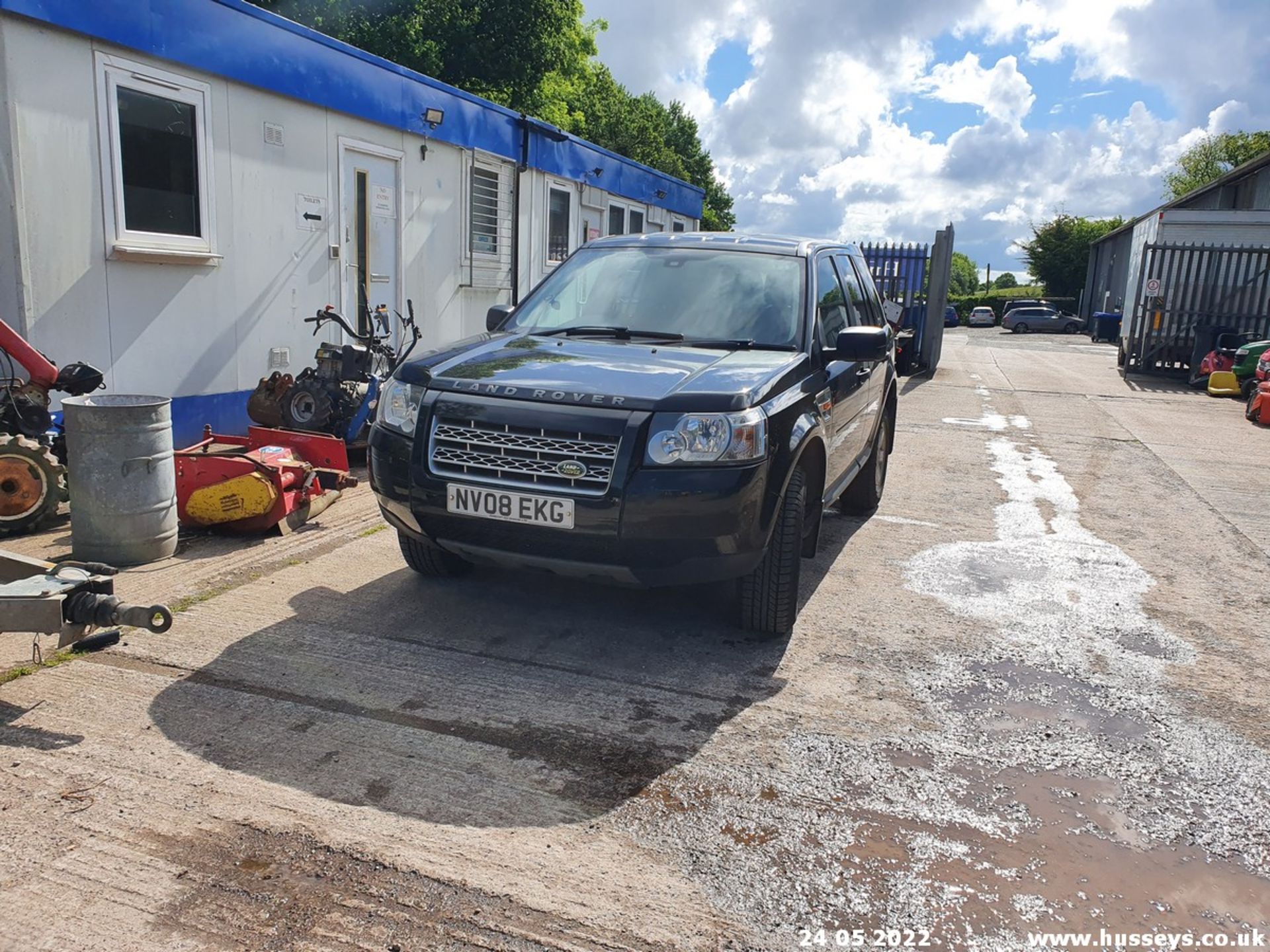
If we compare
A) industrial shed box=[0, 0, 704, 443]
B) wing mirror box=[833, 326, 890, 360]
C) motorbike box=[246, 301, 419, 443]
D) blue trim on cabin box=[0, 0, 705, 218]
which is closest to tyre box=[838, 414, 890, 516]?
wing mirror box=[833, 326, 890, 360]

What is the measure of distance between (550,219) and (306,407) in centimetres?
686

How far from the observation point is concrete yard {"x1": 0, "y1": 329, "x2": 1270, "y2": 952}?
251 cm

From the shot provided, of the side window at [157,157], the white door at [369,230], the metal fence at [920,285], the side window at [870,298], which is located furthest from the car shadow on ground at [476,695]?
the metal fence at [920,285]

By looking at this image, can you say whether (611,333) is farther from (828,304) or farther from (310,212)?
(310,212)

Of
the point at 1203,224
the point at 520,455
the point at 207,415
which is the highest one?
the point at 1203,224

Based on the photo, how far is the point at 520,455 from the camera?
3883mm

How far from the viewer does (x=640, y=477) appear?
12.2ft

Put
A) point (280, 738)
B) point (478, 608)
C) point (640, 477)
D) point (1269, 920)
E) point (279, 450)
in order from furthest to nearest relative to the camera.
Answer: point (279, 450), point (478, 608), point (640, 477), point (280, 738), point (1269, 920)

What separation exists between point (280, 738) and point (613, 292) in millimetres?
2925

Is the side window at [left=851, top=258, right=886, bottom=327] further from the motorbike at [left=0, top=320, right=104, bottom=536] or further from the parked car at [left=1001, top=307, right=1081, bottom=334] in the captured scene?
the parked car at [left=1001, top=307, right=1081, bottom=334]

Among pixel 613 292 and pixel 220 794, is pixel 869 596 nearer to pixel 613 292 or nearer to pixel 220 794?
pixel 613 292

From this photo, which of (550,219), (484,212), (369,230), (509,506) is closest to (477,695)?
(509,506)

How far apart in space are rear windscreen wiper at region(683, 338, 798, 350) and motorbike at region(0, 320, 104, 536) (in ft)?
12.7

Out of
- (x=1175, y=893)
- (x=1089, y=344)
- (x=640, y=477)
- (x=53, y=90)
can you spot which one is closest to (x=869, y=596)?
(x=640, y=477)
